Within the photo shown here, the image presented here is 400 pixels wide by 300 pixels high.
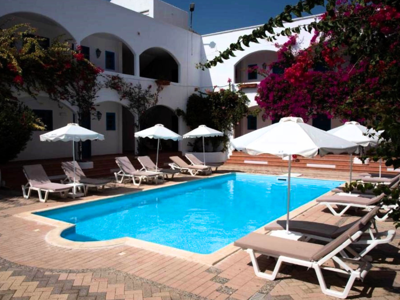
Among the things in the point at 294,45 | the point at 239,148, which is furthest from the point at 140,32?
the point at 239,148

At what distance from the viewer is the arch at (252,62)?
21516 millimetres

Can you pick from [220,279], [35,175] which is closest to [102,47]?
[35,175]

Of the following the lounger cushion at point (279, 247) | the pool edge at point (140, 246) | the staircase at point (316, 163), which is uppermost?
the staircase at point (316, 163)

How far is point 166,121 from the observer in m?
24.0

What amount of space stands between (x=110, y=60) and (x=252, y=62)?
8.93 meters

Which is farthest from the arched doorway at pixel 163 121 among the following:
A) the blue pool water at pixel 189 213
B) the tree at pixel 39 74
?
the blue pool water at pixel 189 213

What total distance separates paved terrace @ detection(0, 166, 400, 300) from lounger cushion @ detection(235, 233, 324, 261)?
0.38 metres

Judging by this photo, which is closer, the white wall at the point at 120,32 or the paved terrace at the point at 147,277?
the paved terrace at the point at 147,277

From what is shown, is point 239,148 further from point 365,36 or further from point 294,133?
point 365,36

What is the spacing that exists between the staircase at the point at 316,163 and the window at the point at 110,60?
8.31 meters

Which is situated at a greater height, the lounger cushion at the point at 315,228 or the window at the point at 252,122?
the window at the point at 252,122

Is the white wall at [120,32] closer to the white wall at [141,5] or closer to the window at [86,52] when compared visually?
the window at [86,52]

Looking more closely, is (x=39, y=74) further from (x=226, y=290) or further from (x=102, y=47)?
(x=226, y=290)

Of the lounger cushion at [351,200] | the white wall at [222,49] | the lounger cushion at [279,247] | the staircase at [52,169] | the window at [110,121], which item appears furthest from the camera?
the white wall at [222,49]
